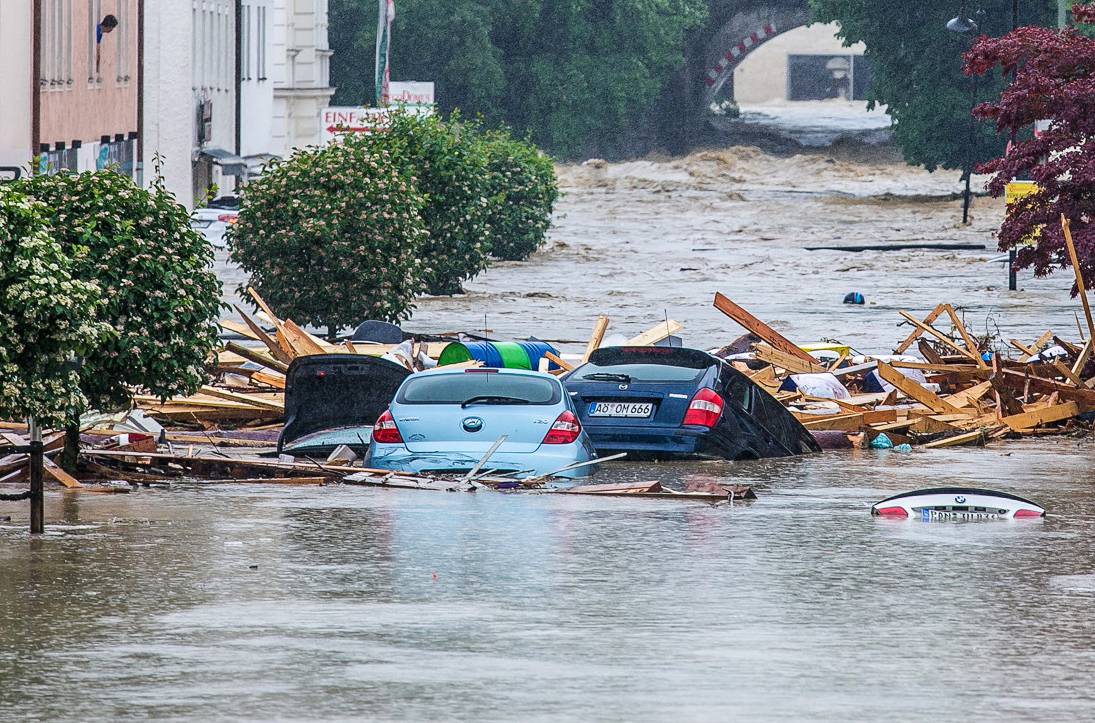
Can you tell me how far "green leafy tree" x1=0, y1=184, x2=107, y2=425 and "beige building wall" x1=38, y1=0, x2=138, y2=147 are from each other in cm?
3117

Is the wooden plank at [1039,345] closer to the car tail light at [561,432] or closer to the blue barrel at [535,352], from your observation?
the blue barrel at [535,352]

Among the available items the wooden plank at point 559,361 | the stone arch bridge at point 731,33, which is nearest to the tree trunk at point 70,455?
the wooden plank at point 559,361

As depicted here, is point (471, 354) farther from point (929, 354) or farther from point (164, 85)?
point (164, 85)

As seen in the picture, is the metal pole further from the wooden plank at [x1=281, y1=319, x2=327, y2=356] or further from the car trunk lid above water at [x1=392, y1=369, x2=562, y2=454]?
the wooden plank at [x1=281, y1=319, x2=327, y2=356]

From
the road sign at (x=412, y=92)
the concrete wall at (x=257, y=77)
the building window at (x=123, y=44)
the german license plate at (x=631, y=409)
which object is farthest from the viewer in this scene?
the concrete wall at (x=257, y=77)

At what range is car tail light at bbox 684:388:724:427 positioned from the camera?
19.9 meters

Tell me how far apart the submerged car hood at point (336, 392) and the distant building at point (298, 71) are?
6218 cm

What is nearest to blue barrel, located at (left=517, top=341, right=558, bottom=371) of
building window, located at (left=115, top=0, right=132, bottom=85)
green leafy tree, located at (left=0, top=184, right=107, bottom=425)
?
green leafy tree, located at (left=0, top=184, right=107, bottom=425)

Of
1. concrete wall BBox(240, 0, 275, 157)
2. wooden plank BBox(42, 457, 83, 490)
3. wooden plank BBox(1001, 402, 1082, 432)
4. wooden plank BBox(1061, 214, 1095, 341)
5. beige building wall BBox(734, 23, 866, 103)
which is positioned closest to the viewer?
wooden plank BBox(42, 457, 83, 490)

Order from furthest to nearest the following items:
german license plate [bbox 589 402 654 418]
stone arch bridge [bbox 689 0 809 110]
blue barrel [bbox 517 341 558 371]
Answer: stone arch bridge [bbox 689 0 809 110], blue barrel [bbox 517 341 558 371], german license plate [bbox 589 402 654 418]

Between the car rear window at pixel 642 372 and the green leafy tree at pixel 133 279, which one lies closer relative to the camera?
the green leafy tree at pixel 133 279

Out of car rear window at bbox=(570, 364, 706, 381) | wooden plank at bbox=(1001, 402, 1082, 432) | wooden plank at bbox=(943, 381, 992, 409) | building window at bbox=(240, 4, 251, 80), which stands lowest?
wooden plank at bbox=(1001, 402, 1082, 432)

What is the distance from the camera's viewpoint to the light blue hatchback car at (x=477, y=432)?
58.6 feet

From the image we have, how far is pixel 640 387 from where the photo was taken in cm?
2003
